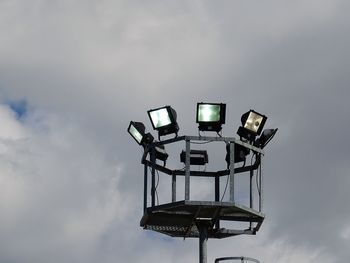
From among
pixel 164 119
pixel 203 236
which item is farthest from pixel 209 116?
pixel 203 236

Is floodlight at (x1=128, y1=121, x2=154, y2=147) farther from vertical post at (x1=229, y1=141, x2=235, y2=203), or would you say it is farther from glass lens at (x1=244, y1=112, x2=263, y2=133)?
glass lens at (x1=244, y1=112, x2=263, y2=133)

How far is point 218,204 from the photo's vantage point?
80.6 feet

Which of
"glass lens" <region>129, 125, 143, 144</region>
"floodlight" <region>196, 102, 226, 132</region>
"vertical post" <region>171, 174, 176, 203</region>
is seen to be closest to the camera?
"floodlight" <region>196, 102, 226, 132</region>

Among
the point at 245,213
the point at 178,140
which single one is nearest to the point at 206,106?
the point at 178,140

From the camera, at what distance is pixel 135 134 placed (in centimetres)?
2645

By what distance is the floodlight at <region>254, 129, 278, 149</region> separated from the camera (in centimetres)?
2617

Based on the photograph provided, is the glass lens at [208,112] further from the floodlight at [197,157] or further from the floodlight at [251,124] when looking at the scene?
the floodlight at [197,157]

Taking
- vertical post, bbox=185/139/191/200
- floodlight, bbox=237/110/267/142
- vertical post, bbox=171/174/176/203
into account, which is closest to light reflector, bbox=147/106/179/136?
vertical post, bbox=185/139/191/200

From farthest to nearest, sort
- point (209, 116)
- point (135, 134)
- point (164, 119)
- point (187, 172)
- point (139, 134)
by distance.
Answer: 1. point (135, 134)
2. point (139, 134)
3. point (164, 119)
4. point (209, 116)
5. point (187, 172)

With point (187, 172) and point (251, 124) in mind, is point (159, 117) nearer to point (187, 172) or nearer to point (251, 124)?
point (187, 172)

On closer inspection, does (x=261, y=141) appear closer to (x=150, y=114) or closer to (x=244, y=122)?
(x=244, y=122)

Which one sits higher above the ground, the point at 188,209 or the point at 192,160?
the point at 192,160

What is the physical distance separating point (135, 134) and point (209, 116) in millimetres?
2095

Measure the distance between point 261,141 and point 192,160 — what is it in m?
1.65
